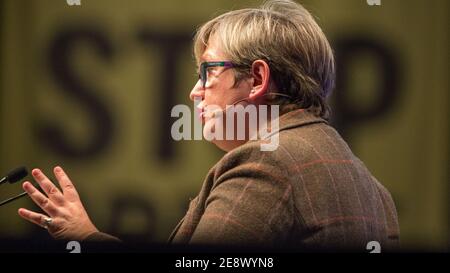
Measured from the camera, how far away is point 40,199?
1.29 metres

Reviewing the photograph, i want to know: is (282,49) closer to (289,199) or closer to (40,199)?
(289,199)

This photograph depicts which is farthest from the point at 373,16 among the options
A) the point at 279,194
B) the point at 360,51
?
the point at 279,194

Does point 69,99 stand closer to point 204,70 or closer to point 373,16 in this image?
point 204,70

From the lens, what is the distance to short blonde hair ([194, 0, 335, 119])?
4.47 feet

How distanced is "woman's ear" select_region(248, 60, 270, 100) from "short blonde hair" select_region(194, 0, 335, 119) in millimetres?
13

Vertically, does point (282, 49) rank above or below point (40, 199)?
above

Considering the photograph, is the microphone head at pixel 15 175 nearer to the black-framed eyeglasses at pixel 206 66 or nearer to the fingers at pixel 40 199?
the fingers at pixel 40 199

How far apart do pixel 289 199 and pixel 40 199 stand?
51cm

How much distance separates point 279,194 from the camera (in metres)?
1.15

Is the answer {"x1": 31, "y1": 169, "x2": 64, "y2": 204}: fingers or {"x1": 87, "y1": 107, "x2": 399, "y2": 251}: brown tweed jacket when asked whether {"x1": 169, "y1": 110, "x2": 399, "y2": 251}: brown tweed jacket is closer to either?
{"x1": 87, "y1": 107, "x2": 399, "y2": 251}: brown tweed jacket

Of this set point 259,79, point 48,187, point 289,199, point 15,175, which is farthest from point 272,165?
point 15,175

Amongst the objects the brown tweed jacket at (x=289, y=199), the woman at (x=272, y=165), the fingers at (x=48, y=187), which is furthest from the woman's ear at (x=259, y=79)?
the fingers at (x=48, y=187)

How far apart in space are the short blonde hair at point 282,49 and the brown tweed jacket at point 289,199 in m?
0.12
